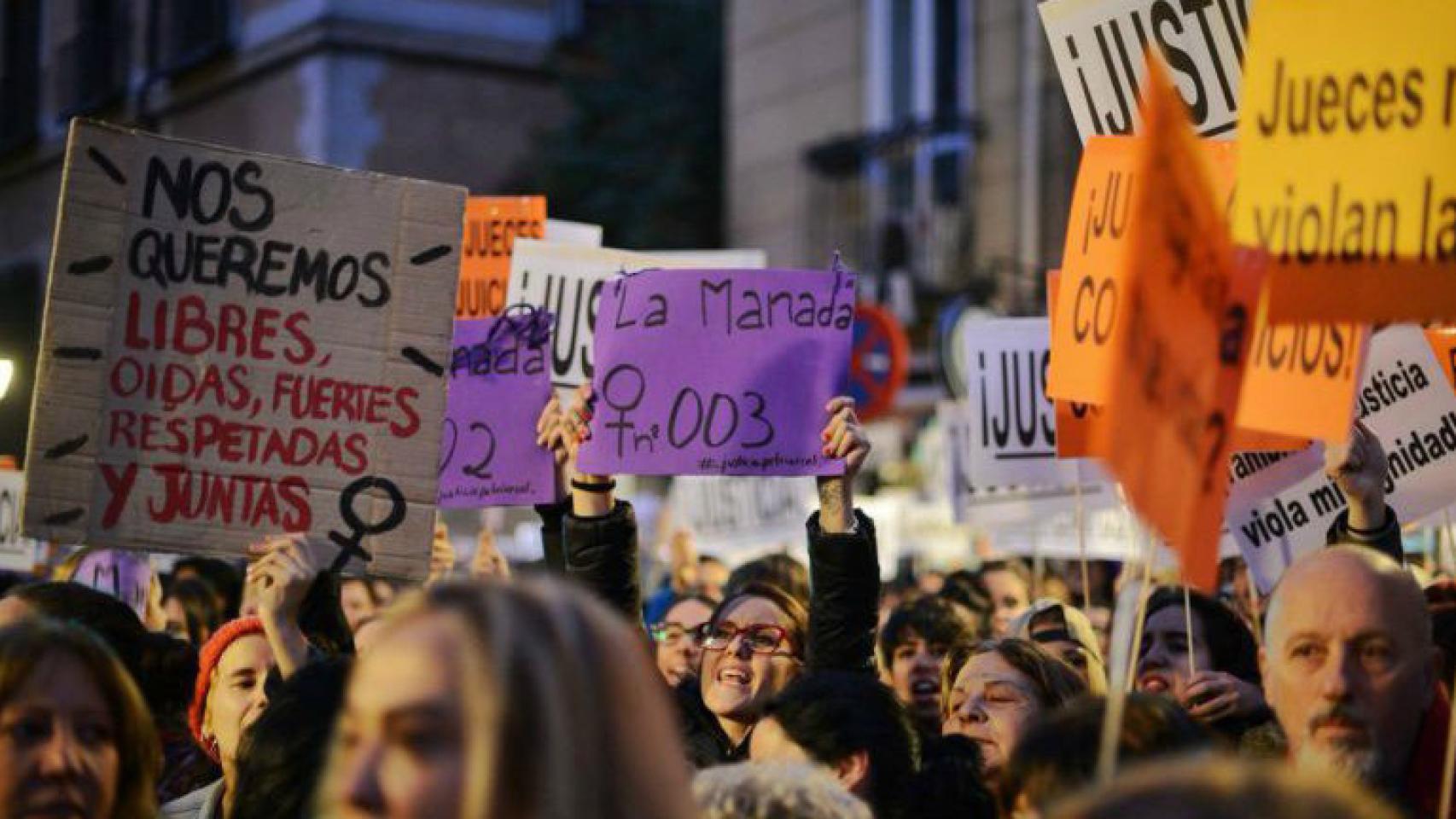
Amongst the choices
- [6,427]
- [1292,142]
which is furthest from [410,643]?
[6,427]

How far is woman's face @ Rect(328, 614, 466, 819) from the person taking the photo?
7.75ft

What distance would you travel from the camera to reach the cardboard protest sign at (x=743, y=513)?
11.3 metres

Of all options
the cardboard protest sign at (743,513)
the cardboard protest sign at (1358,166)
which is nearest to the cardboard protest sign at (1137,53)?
the cardboard protest sign at (1358,166)

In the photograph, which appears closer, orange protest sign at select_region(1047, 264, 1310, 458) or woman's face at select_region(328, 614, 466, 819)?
woman's face at select_region(328, 614, 466, 819)

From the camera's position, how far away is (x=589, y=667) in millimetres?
2355

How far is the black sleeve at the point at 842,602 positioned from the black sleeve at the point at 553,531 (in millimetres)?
895

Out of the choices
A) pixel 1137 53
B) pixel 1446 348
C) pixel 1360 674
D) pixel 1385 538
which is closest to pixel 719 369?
pixel 1137 53

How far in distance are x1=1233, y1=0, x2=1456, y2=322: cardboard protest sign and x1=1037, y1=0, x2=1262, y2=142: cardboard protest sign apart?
135 centimetres

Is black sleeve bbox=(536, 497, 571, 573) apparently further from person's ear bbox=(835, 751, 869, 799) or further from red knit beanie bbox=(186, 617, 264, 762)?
person's ear bbox=(835, 751, 869, 799)

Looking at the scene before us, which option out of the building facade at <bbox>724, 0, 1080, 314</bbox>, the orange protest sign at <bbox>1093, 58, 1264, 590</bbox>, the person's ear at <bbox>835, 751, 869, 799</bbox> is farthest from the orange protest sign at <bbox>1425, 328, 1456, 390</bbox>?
the building facade at <bbox>724, 0, 1080, 314</bbox>

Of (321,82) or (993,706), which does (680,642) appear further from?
(321,82)

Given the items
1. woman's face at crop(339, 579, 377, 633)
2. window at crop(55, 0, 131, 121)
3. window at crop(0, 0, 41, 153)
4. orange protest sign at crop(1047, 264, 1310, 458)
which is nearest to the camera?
orange protest sign at crop(1047, 264, 1310, 458)

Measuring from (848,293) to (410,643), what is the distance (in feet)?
11.7

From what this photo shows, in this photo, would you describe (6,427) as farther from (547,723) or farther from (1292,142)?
(547,723)
